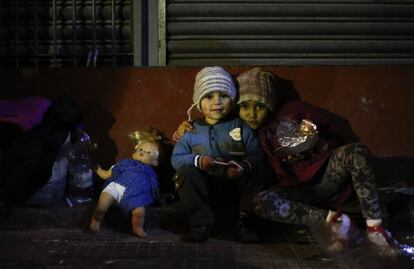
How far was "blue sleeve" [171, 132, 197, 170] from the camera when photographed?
496cm

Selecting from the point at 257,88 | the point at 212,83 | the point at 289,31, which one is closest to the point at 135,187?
the point at 212,83

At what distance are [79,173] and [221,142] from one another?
1344mm

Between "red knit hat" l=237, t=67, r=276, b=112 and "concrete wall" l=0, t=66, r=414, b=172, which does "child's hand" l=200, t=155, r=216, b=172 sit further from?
"concrete wall" l=0, t=66, r=414, b=172

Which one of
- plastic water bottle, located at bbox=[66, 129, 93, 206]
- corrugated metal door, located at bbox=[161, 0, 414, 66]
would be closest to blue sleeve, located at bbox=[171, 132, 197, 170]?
plastic water bottle, located at bbox=[66, 129, 93, 206]

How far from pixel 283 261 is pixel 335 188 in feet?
2.52

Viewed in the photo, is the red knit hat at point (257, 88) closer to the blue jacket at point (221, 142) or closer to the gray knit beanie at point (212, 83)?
the gray knit beanie at point (212, 83)

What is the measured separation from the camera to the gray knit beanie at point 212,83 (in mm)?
5262

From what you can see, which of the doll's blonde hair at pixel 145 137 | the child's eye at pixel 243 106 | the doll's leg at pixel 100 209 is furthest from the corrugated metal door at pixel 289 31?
the doll's leg at pixel 100 209

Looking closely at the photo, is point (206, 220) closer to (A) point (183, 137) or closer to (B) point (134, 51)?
(A) point (183, 137)

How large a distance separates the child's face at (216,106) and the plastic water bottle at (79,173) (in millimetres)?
1195

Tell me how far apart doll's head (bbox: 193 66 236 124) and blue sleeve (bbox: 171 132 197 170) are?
0.28 metres

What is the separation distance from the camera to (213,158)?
491 cm

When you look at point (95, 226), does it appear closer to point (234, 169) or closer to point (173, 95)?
point (234, 169)

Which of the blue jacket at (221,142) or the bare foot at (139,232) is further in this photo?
the blue jacket at (221,142)
